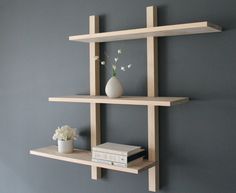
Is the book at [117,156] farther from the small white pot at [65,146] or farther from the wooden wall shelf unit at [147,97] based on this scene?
the small white pot at [65,146]

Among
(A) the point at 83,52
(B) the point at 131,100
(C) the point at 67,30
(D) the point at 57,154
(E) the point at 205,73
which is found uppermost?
(C) the point at 67,30

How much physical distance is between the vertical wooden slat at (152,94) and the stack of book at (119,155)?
74mm

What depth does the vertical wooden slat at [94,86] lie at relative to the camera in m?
2.14

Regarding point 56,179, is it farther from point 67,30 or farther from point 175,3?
point 175,3

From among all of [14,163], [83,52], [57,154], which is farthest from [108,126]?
[14,163]

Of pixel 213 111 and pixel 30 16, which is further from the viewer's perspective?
pixel 30 16

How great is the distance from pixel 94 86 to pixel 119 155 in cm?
53

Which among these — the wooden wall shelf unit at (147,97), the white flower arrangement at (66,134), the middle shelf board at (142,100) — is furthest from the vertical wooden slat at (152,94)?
the white flower arrangement at (66,134)

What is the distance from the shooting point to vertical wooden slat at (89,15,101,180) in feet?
7.03

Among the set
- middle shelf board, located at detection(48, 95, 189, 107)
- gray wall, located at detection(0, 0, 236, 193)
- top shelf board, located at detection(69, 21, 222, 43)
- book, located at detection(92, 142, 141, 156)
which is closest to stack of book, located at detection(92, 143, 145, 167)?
book, located at detection(92, 142, 141, 156)

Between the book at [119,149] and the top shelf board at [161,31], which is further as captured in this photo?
the book at [119,149]

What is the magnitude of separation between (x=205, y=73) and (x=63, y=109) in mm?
1069

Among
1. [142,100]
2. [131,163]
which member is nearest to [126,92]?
[142,100]

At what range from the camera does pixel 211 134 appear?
1765 millimetres
